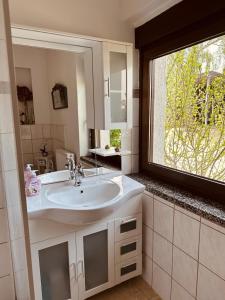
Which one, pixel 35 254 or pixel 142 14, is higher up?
pixel 142 14

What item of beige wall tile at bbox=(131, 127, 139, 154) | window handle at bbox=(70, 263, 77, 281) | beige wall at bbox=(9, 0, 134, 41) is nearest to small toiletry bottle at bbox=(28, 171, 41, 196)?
window handle at bbox=(70, 263, 77, 281)

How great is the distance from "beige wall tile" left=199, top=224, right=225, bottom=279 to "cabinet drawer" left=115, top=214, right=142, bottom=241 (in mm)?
478

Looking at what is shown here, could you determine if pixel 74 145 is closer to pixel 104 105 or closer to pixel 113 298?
pixel 104 105

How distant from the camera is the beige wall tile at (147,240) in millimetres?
1524

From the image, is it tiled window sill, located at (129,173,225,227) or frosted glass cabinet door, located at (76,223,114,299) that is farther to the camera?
frosted glass cabinet door, located at (76,223,114,299)

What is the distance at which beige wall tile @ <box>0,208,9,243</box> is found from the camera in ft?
2.95

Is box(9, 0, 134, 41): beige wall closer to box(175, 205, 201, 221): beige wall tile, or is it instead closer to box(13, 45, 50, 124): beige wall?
box(13, 45, 50, 124): beige wall

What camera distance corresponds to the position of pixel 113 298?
149cm

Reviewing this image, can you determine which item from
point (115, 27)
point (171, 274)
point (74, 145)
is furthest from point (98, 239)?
point (115, 27)

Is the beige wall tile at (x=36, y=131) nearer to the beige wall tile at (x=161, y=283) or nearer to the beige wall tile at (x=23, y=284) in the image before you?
the beige wall tile at (x=23, y=284)

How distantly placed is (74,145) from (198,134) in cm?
87

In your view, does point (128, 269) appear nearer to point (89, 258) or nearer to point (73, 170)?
point (89, 258)

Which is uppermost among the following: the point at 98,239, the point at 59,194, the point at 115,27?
the point at 115,27

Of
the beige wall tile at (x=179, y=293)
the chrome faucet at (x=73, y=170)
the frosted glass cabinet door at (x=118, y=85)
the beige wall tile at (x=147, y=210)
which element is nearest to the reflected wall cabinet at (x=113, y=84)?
the frosted glass cabinet door at (x=118, y=85)
